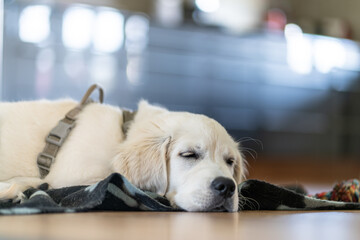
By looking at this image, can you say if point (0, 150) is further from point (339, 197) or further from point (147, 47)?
point (147, 47)

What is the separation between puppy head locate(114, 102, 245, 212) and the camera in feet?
5.35

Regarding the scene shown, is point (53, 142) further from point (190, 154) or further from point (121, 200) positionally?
point (121, 200)

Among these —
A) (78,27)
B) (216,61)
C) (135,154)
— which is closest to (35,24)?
(78,27)

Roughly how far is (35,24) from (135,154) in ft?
13.5

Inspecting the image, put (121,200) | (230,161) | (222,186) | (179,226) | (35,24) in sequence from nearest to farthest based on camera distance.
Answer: (179,226) → (121,200) → (222,186) → (230,161) → (35,24)

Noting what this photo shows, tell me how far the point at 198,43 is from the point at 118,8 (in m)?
1.04

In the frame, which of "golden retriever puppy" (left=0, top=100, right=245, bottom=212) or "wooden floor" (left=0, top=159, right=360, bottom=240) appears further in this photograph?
"golden retriever puppy" (left=0, top=100, right=245, bottom=212)

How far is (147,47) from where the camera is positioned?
6109 mm

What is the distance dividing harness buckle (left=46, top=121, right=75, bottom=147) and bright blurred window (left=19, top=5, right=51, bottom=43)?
12.3 ft

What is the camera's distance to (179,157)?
5.79ft

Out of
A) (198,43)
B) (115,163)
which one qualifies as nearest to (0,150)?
(115,163)

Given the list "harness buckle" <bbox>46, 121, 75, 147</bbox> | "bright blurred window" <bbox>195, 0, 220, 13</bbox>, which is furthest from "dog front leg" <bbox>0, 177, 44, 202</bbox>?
"bright blurred window" <bbox>195, 0, 220, 13</bbox>

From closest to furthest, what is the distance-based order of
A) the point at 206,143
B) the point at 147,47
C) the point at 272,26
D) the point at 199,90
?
1. the point at 206,143
2. the point at 147,47
3. the point at 199,90
4. the point at 272,26

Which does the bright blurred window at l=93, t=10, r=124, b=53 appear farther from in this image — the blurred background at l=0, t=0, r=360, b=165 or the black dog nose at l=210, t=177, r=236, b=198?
the black dog nose at l=210, t=177, r=236, b=198
